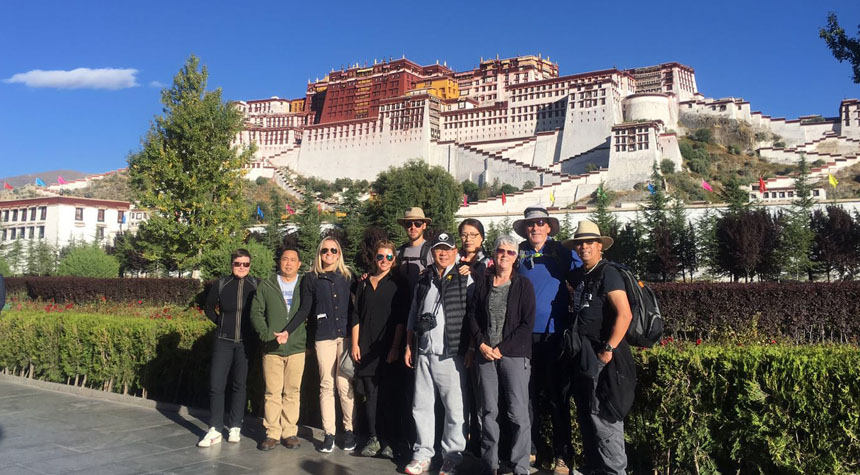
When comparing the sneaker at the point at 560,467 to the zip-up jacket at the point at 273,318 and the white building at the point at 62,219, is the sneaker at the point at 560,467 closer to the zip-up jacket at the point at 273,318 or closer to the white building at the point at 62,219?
the zip-up jacket at the point at 273,318

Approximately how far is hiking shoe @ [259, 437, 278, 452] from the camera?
1.58m

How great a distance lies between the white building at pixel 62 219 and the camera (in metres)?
56.7

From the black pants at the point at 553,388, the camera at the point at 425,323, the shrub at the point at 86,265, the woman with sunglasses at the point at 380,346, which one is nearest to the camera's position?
the black pants at the point at 553,388

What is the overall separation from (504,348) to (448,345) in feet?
1.42

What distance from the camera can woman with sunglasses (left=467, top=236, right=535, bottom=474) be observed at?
4444mm

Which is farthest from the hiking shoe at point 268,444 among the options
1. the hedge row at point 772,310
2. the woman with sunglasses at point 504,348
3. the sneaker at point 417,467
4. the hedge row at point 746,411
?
the hedge row at point 772,310

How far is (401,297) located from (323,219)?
3660 cm

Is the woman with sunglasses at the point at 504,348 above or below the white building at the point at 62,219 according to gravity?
below

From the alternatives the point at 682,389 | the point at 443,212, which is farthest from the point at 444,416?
the point at 443,212

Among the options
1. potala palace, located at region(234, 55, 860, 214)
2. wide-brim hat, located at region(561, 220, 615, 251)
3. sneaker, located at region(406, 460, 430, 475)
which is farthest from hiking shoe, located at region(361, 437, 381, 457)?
potala palace, located at region(234, 55, 860, 214)

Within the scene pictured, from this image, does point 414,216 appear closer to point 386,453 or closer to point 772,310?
point 386,453

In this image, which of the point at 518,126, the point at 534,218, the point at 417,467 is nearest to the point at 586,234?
the point at 534,218

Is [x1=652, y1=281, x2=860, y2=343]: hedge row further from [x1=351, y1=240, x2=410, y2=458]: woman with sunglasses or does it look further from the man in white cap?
[x1=351, y1=240, x2=410, y2=458]: woman with sunglasses

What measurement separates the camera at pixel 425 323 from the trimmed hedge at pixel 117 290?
614 inches
